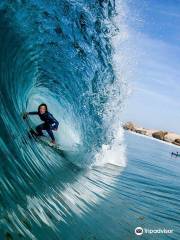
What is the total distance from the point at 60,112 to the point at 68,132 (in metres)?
1.65

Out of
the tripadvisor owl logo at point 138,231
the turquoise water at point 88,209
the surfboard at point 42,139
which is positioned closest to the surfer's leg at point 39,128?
the surfboard at point 42,139

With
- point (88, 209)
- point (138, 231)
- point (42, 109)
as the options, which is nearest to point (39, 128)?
point (42, 109)

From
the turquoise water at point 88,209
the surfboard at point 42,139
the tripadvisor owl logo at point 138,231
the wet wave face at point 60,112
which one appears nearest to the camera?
the turquoise water at point 88,209

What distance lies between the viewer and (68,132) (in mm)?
13891

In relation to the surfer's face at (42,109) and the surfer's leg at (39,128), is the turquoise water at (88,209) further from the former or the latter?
the surfer's face at (42,109)

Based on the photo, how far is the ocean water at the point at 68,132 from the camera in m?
5.46

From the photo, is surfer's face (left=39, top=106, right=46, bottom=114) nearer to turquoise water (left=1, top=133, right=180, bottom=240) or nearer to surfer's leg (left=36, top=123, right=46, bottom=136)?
surfer's leg (left=36, top=123, right=46, bottom=136)

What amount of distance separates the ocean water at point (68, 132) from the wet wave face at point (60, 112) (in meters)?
0.03

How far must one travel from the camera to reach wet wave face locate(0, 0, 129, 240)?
208 inches

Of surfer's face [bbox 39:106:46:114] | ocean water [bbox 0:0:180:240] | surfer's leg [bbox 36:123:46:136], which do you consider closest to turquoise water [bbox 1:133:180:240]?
ocean water [bbox 0:0:180:240]

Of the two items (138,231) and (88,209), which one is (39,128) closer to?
(88,209)

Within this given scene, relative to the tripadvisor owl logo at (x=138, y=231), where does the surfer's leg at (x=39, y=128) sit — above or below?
above

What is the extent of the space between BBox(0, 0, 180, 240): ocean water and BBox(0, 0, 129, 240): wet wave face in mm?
26

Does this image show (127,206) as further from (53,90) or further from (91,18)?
(53,90)
